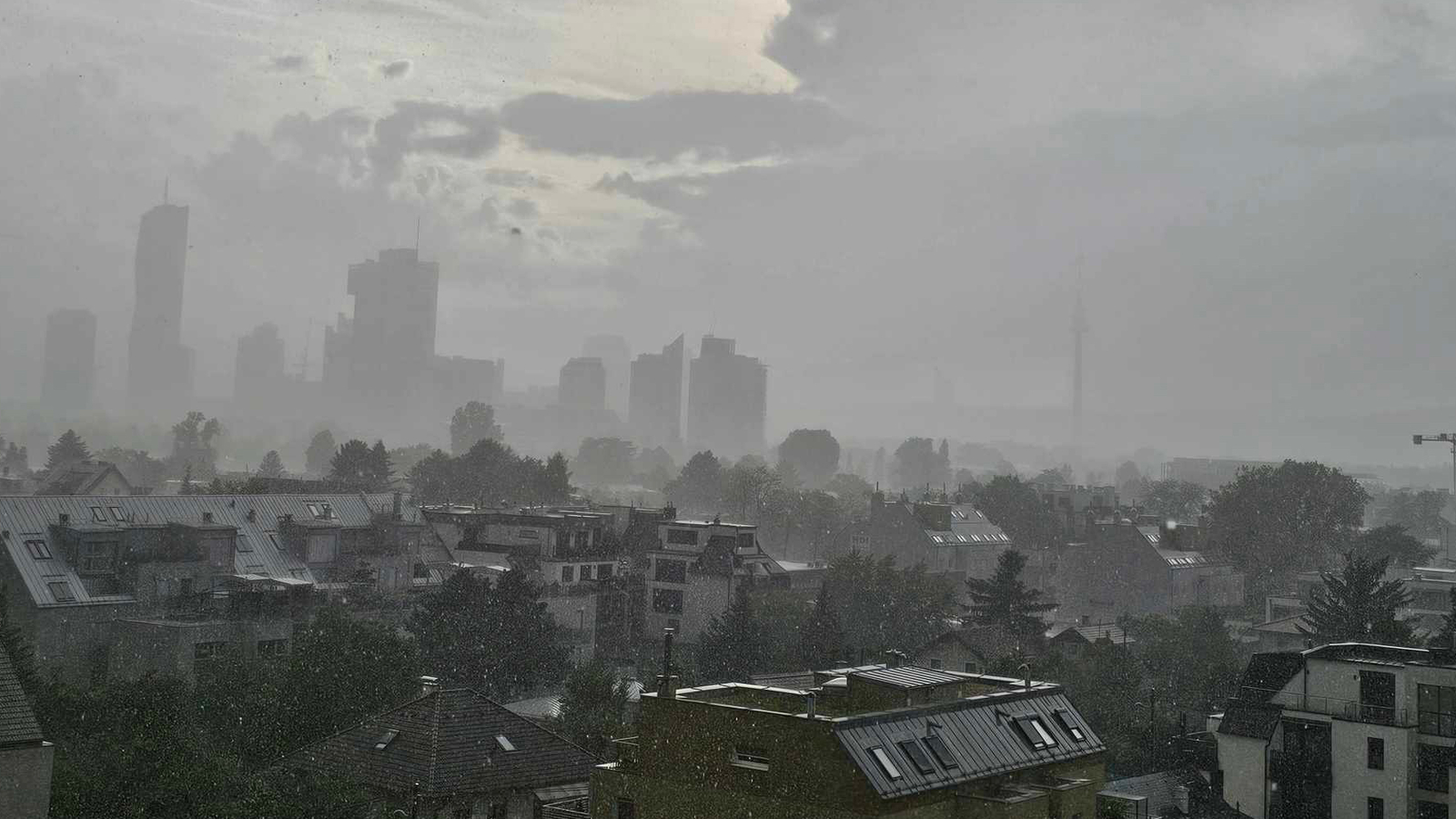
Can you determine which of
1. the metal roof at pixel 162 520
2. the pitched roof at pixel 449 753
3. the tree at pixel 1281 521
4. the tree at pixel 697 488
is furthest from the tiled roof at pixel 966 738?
the tree at pixel 697 488

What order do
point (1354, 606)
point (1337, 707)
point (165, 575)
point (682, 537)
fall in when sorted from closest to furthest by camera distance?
point (1337, 707), point (165, 575), point (1354, 606), point (682, 537)

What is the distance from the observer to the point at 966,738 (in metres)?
22.5

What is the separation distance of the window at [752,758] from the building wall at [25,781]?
1222 centimetres

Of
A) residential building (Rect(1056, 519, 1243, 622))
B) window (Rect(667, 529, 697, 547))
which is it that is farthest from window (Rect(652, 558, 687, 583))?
residential building (Rect(1056, 519, 1243, 622))

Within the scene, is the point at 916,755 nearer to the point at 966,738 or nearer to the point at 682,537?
the point at 966,738

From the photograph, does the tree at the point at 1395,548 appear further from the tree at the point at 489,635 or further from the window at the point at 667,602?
the tree at the point at 489,635

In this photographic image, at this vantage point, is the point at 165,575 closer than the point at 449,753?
No

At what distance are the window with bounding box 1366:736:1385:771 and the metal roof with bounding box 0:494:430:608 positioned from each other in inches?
1497

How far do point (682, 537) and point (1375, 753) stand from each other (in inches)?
1408

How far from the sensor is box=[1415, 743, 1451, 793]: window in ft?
110

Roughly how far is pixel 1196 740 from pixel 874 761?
77.3ft

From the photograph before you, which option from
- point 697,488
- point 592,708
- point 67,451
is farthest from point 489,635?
point 697,488

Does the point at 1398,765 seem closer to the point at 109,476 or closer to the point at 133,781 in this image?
the point at 133,781

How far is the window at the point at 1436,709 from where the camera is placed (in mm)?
33938
